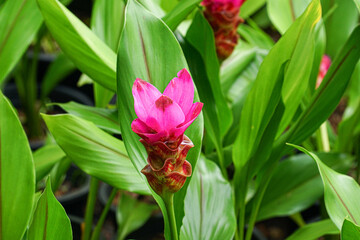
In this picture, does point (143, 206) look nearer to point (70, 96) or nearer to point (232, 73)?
point (232, 73)

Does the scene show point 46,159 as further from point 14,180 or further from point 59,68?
point 59,68

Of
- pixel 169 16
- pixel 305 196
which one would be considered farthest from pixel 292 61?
pixel 305 196

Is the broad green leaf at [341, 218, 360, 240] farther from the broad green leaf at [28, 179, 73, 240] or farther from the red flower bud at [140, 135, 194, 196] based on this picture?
the broad green leaf at [28, 179, 73, 240]

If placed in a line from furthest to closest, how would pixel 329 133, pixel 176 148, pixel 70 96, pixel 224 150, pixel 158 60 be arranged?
pixel 70 96, pixel 329 133, pixel 224 150, pixel 158 60, pixel 176 148

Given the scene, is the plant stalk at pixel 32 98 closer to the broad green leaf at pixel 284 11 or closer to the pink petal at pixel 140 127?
the broad green leaf at pixel 284 11

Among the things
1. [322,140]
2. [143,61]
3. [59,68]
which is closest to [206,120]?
[143,61]
